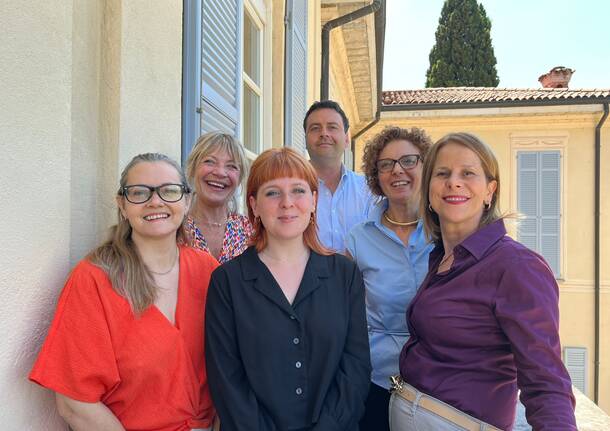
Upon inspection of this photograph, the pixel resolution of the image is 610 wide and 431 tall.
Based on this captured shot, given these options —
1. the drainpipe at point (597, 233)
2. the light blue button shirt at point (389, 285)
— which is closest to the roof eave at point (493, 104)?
the drainpipe at point (597, 233)

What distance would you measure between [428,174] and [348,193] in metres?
1.13

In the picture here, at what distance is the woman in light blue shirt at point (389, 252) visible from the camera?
2087 mm

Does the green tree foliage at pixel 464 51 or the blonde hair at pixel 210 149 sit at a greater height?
the green tree foliage at pixel 464 51

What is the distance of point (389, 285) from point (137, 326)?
1.06 meters

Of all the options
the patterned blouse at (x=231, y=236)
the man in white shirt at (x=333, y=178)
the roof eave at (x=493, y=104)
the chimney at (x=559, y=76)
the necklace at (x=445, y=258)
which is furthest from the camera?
the chimney at (x=559, y=76)

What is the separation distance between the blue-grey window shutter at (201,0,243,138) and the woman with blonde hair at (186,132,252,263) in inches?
16.3

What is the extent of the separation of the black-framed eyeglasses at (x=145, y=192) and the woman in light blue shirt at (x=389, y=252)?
2.99 ft

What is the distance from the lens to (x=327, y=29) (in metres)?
7.77

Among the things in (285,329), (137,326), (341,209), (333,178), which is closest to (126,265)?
(137,326)

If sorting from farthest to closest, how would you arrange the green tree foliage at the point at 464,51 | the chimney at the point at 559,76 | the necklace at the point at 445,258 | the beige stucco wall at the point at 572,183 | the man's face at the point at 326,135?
the green tree foliage at the point at 464,51, the chimney at the point at 559,76, the beige stucco wall at the point at 572,183, the man's face at the point at 326,135, the necklace at the point at 445,258

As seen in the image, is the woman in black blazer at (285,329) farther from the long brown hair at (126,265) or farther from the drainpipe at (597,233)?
the drainpipe at (597,233)

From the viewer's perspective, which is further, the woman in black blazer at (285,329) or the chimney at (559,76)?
the chimney at (559,76)

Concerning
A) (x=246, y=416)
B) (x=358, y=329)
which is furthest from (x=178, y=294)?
(x=358, y=329)

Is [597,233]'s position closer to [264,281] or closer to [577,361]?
[577,361]
